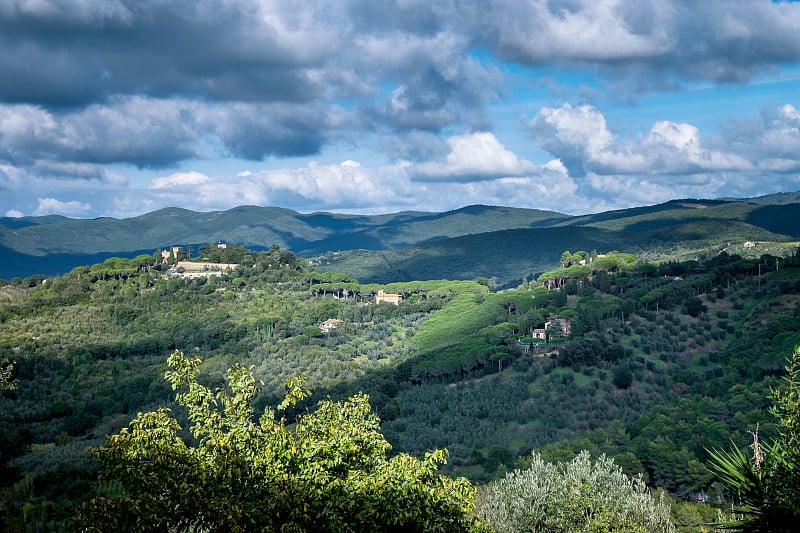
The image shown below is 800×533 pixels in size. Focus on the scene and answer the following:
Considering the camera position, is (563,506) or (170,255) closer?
(563,506)

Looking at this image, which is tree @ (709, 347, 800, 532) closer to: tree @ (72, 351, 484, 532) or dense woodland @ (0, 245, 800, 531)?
tree @ (72, 351, 484, 532)

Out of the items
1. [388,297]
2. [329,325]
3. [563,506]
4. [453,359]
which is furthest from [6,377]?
[388,297]

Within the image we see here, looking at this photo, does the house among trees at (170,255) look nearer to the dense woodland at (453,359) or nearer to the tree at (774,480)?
the dense woodland at (453,359)

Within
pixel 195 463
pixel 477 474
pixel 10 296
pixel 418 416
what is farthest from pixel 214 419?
pixel 10 296

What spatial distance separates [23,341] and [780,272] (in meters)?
63.3

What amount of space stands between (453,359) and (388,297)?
2868 centimetres

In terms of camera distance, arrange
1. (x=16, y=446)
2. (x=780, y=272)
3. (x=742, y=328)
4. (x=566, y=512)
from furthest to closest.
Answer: (x=780, y=272) → (x=742, y=328) → (x=16, y=446) → (x=566, y=512)

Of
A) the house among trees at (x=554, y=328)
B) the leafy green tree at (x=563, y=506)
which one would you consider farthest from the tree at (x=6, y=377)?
the house among trees at (x=554, y=328)

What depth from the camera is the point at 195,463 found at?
898 cm

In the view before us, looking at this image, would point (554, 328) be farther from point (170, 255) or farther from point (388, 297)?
point (170, 255)

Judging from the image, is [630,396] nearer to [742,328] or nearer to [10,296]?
[742,328]

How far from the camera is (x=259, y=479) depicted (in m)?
8.97

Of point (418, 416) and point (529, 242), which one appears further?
point (529, 242)

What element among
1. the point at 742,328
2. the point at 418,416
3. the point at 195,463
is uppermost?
the point at 195,463
